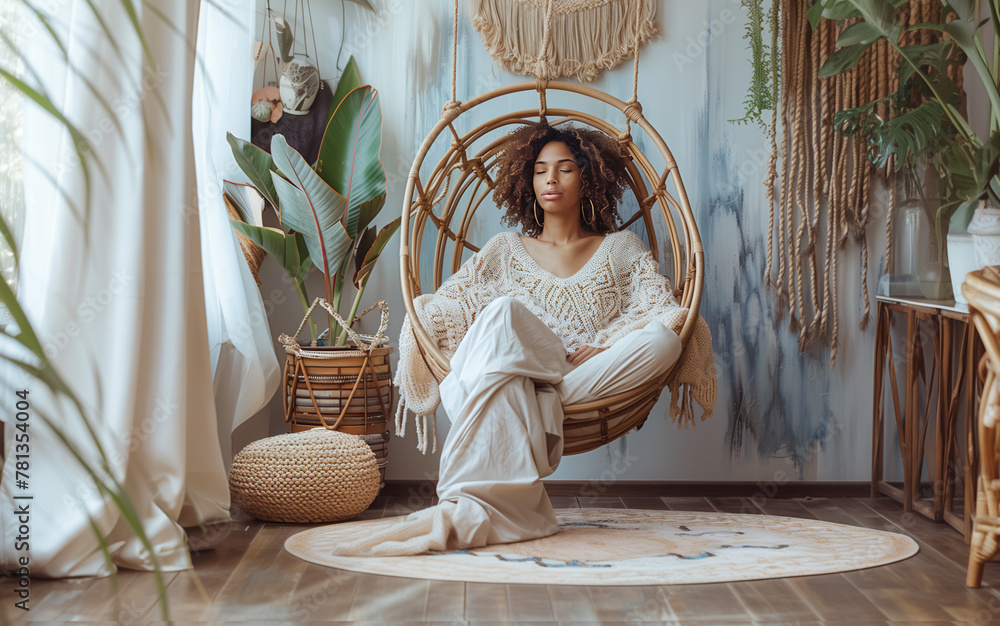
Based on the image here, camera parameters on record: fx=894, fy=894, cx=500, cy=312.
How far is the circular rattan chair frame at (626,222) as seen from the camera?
2312mm

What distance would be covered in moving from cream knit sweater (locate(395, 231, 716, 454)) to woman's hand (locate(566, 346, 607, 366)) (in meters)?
0.04

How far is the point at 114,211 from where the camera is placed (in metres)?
1.89

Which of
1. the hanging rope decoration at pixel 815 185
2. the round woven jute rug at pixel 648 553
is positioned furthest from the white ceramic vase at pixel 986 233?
the round woven jute rug at pixel 648 553

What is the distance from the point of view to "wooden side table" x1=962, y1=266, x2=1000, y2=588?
5.63 feet

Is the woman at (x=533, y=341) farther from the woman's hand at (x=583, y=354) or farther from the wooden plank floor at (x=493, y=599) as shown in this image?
the wooden plank floor at (x=493, y=599)

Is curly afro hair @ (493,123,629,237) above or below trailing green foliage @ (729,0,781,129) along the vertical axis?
below

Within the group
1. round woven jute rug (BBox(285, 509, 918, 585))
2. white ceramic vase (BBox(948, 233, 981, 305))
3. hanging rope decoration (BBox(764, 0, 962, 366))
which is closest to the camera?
round woven jute rug (BBox(285, 509, 918, 585))

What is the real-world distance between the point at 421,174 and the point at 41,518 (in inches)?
65.0

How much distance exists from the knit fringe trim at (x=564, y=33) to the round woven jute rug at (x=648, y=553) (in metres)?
1.51

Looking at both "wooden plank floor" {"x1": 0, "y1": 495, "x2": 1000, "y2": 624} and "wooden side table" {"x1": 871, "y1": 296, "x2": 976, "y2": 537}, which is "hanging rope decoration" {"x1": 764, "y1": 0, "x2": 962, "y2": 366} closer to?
"wooden side table" {"x1": 871, "y1": 296, "x2": 976, "y2": 537}

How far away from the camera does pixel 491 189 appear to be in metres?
2.88

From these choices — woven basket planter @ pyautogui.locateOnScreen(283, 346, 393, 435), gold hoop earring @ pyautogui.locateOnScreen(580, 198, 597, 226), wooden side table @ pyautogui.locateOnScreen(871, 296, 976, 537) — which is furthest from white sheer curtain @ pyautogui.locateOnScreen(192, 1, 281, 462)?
wooden side table @ pyautogui.locateOnScreen(871, 296, 976, 537)

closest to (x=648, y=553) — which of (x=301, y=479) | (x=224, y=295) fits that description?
(x=301, y=479)

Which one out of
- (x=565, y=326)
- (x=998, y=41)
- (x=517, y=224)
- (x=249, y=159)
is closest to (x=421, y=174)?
(x=517, y=224)
